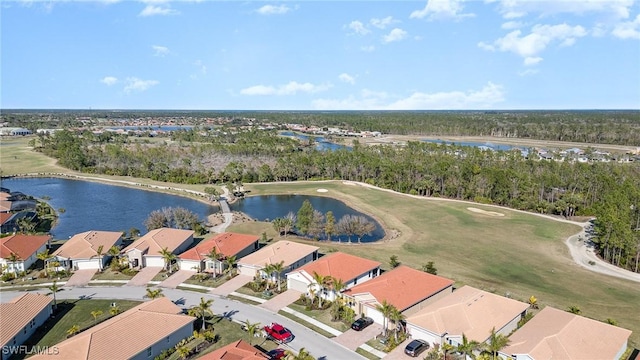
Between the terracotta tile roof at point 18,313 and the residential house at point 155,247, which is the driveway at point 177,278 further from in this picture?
the terracotta tile roof at point 18,313

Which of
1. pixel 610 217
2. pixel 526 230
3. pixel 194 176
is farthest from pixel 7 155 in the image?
pixel 610 217

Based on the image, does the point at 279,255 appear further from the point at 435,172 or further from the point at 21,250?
the point at 435,172

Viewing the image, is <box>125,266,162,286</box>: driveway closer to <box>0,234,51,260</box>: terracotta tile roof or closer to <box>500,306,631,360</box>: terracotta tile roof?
<box>0,234,51,260</box>: terracotta tile roof

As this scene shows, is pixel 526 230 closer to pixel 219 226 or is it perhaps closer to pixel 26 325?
pixel 219 226

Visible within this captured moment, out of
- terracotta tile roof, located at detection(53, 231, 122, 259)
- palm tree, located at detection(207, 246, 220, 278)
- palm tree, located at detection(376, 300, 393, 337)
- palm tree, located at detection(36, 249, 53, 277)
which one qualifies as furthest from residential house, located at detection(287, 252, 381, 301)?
palm tree, located at detection(36, 249, 53, 277)

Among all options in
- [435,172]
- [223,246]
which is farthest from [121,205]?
[435,172]

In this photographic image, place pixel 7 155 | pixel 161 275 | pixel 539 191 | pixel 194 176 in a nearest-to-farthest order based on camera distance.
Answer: pixel 161 275, pixel 539 191, pixel 194 176, pixel 7 155
